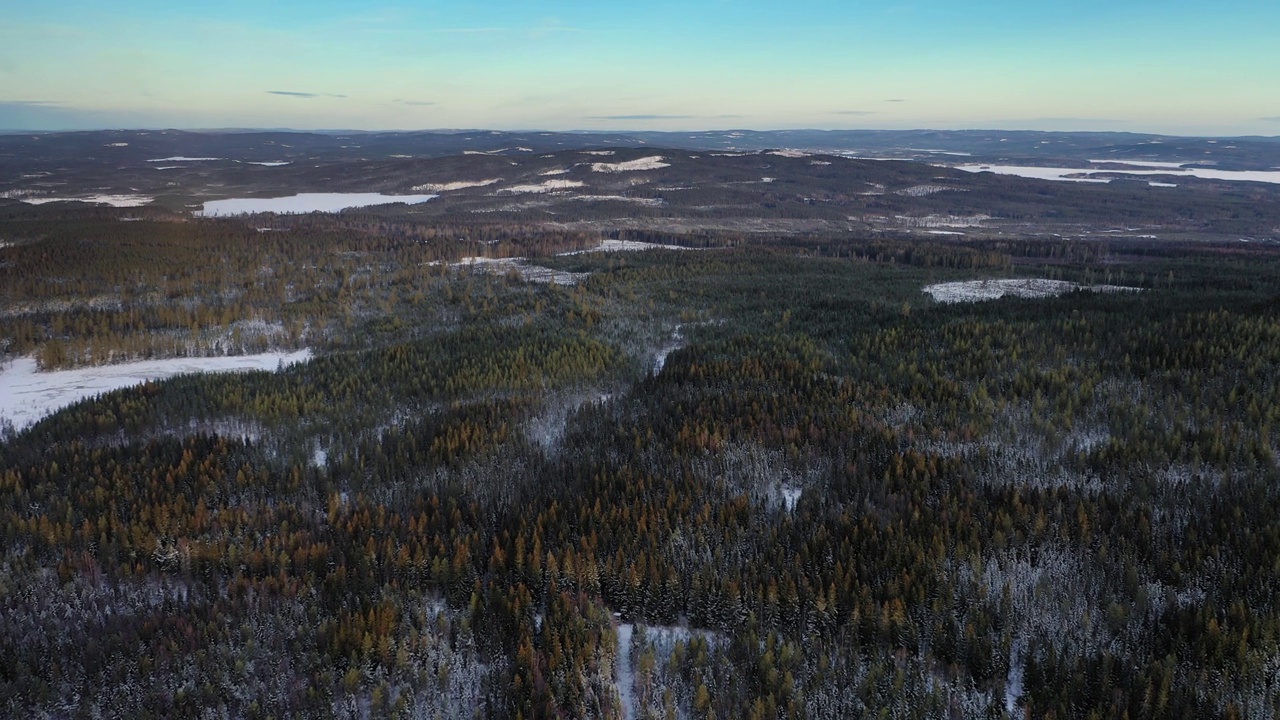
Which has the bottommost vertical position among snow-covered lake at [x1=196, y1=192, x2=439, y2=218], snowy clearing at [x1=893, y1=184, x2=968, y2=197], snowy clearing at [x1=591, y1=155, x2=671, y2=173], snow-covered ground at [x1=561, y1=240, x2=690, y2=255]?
snow-covered ground at [x1=561, y1=240, x2=690, y2=255]

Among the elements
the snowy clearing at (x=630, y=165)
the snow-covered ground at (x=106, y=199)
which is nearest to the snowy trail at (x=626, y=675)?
the snow-covered ground at (x=106, y=199)

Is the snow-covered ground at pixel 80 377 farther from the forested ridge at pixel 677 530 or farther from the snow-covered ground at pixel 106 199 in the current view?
the snow-covered ground at pixel 106 199

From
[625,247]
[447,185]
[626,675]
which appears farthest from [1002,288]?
[447,185]

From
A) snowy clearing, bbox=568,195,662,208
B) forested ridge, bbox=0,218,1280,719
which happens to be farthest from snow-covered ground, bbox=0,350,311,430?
snowy clearing, bbox=568,195,662,208

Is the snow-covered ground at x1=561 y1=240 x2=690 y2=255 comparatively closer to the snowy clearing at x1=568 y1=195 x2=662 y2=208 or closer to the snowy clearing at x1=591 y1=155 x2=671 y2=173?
the snowy clearing at x1=568 y1=195 x2=662 y2=208

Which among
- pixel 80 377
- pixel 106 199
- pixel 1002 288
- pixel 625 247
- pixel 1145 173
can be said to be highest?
pixel 1145 173

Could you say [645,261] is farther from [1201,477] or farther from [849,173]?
[849,173]

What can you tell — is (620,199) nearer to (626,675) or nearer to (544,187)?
(544,187)

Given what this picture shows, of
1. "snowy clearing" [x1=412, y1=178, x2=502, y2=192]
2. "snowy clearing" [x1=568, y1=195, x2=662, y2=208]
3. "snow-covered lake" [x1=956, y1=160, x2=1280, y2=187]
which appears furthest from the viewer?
"snow-covered lake" [x1=956, y1=160, x2=1280, y2=187]

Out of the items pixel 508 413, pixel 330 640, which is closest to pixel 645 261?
pixel 508 413
